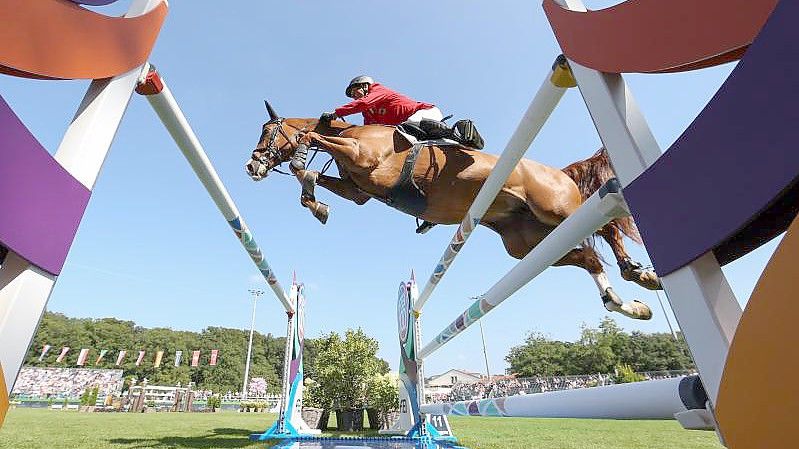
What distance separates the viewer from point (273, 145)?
2.53 meters

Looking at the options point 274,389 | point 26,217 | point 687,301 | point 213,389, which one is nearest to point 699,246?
point 687,301

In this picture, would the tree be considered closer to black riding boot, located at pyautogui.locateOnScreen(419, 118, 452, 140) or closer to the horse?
the horse

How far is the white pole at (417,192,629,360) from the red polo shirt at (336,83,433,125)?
127cm

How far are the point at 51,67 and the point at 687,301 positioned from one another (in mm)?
1216

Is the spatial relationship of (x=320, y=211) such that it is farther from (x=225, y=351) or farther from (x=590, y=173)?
(x=225, y=351)

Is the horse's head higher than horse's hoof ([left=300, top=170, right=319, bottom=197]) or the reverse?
higher

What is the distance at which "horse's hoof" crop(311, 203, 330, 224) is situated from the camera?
2328 millimetres

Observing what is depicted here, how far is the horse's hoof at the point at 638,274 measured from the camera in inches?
85.7

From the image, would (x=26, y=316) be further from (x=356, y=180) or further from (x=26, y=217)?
(x=356, y=180)

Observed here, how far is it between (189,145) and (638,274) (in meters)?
2.22

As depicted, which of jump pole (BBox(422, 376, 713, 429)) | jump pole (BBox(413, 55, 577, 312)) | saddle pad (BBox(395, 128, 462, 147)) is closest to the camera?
jump pole (BBox(422, 376, 713, 429))

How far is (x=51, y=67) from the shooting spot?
2.73 feet

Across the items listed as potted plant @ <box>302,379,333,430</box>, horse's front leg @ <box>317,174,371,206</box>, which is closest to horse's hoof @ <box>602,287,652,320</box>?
horse's front leg @ <box>317,174,371,206</box>

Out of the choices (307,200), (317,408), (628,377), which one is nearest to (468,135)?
(307,200)
